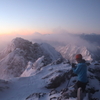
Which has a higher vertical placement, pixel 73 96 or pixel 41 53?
pixel 73 96

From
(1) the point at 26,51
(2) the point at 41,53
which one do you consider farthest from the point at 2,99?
(2) the point at 41,53

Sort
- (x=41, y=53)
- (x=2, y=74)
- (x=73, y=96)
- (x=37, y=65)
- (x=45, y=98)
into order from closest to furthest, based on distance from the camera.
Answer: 1. (x=73, y=96)
2. (x=45, y=98)
3. (x=37, y=65)
4. (x=2, y=74)
5. (x=41, y=53)

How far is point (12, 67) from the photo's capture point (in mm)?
55906

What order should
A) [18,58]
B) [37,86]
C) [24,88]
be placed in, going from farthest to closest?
[18,58] < [37,86] < [24,88]

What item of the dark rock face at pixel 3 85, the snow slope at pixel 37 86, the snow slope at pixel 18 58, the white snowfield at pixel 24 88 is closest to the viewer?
the snow slope at pixel 37 86

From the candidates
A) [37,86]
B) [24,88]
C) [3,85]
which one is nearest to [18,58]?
[3,85]

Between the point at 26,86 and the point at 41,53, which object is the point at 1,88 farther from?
the point at 41,53

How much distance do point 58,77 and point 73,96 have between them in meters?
9.81

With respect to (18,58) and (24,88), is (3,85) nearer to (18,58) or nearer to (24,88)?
(24,88)

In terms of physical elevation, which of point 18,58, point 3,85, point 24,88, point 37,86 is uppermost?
point 3,85

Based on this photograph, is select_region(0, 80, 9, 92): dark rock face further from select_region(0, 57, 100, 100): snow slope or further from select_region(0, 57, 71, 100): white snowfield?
select_region(0, 57, 71, 100): white snowfield

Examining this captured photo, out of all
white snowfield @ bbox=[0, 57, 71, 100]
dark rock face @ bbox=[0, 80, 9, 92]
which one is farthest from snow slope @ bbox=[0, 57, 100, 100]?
dark rock face @ bbox=[0, 80, 9, 92]

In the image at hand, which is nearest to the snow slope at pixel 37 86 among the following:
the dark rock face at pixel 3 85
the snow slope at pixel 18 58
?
the dark rock face at pixel 3 85

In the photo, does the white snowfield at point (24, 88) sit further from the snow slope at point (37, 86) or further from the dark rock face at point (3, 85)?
the dark rock face at point (3, 85)
